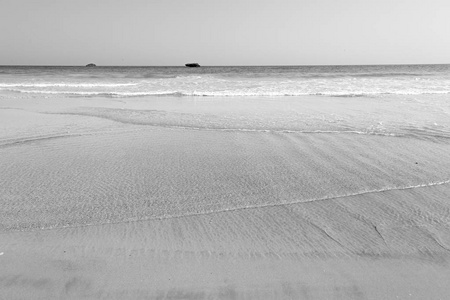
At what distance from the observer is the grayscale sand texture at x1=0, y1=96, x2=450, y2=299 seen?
245 cm

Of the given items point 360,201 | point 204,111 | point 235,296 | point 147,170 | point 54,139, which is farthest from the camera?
point 204,111

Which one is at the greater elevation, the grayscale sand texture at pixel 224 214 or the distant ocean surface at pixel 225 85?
the distant ocean surface at pixel 225 85

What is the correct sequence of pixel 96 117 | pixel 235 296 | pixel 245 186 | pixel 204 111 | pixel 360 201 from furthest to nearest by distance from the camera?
pixel 204 111 < pixel 96 117 < pixel 245 186 < pixel 360 201 < pixel 235 296

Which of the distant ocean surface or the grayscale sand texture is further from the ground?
the distant ocean surface

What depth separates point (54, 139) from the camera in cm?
632

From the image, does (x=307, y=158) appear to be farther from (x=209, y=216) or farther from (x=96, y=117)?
(x=96, y=117)

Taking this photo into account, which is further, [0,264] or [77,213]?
[77,213]

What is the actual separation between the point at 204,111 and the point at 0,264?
24.8ft

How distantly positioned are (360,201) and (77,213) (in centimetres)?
273

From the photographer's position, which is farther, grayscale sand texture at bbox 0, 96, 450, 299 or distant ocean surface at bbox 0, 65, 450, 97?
distant ocean surface at bbox 0, 65, 450, 97

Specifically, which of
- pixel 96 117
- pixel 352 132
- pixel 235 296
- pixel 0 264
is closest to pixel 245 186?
pixel 235 296

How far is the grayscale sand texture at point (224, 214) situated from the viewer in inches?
96.4

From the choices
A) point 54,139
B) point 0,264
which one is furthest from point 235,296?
point 54,139

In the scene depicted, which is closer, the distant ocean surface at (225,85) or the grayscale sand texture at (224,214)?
the grayscale sand texture at (224,214)
